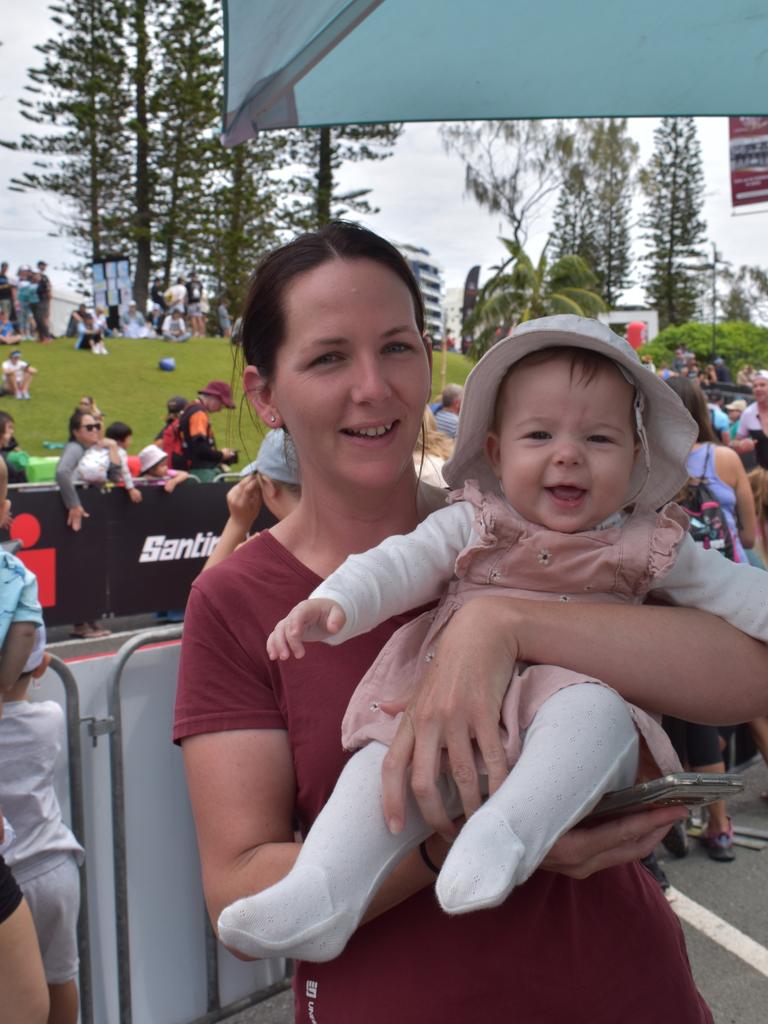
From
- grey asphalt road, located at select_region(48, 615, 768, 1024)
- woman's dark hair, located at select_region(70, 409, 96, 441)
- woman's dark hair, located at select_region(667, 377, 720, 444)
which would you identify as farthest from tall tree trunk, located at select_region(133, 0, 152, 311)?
grey asphalt road, located at select_region(48, 615, 768, 1024)

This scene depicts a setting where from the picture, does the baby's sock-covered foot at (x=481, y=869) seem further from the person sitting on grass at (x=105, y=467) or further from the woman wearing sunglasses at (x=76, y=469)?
the person sitting on grass at (x=105, y=467)

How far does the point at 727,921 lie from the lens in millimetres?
4074

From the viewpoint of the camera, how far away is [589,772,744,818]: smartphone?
1.12m

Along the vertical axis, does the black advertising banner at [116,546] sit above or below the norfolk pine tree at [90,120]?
below

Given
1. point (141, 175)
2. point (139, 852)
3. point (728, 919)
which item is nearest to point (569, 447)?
point (139, 852)

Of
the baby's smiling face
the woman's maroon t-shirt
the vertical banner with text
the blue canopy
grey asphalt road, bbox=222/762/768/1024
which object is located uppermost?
the vertical banner with text

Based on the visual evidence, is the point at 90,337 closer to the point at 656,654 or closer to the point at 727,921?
the point at 727,921

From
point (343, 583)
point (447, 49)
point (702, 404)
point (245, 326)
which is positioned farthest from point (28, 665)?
point (702, 404)

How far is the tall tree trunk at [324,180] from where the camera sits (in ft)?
133

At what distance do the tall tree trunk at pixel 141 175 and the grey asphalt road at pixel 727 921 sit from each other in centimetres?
4160

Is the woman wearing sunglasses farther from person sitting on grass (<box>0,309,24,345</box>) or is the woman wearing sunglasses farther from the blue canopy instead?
person sitting on grass (<box>0,309,24,345</box>)

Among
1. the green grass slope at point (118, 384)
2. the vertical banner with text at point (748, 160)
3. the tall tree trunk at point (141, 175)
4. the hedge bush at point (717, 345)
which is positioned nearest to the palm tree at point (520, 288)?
the hedge bush at point (717, 345)

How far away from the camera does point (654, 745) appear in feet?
4.59

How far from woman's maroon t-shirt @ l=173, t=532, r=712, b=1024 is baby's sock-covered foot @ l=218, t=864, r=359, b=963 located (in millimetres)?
183
